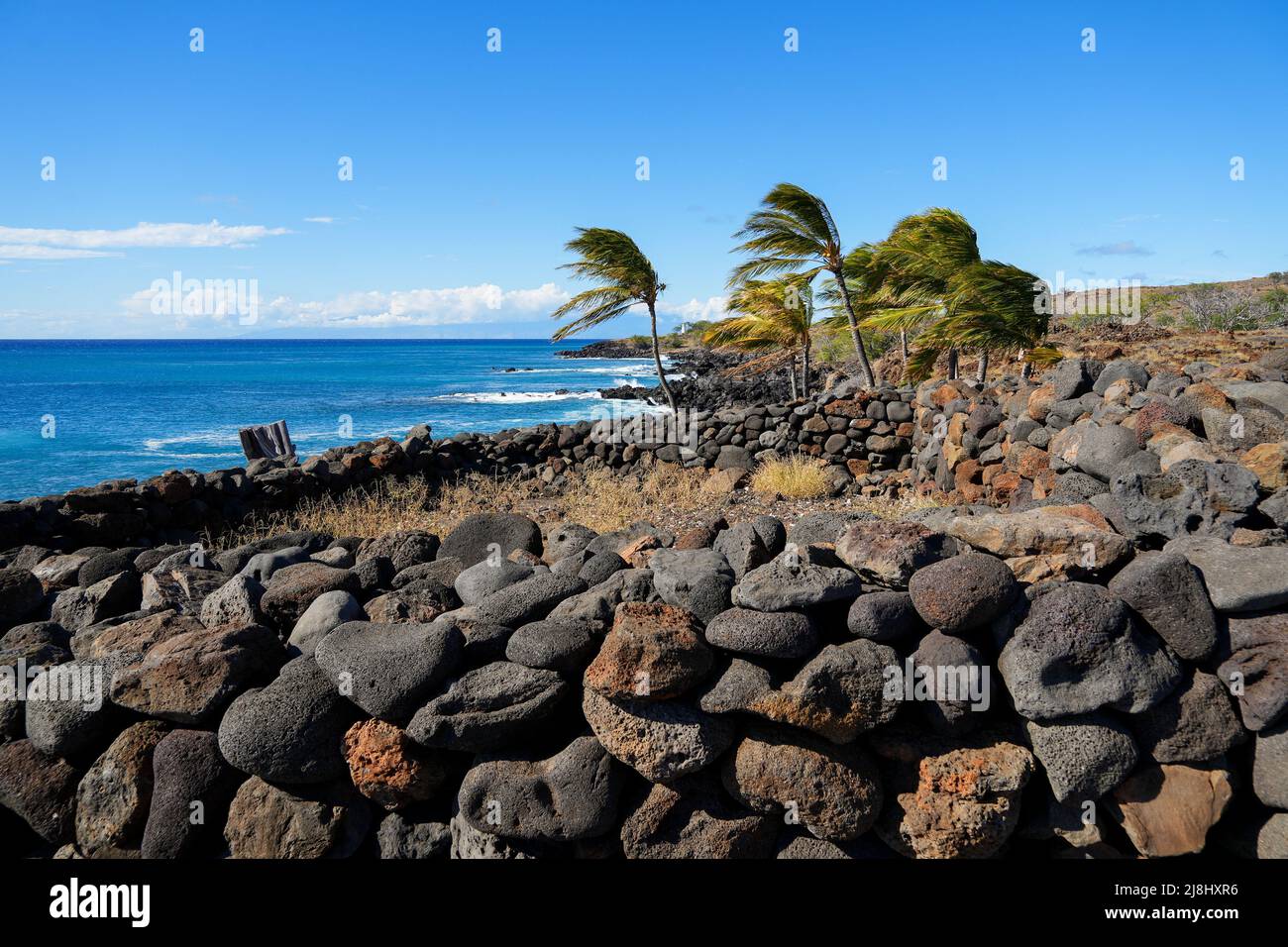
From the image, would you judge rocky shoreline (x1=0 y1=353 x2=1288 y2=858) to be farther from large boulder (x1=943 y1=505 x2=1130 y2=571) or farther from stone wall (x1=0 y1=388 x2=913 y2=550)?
stone wall (x1=0 y1=388 x2=913 y2=550)

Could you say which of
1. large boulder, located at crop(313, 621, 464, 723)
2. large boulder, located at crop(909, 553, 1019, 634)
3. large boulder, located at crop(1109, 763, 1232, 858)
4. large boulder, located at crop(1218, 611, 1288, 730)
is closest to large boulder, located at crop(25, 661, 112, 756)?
large boulder, located at crop(313, 621, 464, 723)

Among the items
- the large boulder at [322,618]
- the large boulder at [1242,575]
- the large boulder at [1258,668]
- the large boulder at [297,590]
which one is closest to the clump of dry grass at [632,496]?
the large boulder at [297,590]

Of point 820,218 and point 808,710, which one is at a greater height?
point 820,218

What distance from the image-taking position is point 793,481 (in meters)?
10.2

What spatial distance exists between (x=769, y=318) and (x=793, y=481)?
12.2 meters

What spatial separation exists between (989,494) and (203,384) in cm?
6216

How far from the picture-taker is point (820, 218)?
54.3 ft

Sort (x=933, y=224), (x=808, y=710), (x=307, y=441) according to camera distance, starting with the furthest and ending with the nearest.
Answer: (x=307, y=441)
(x=933, y=224)
(x=808, y=710)

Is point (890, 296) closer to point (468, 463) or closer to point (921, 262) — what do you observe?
point (921, 262)

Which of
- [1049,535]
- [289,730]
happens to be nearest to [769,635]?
[1049,535]

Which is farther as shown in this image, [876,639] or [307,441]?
[307,441]
